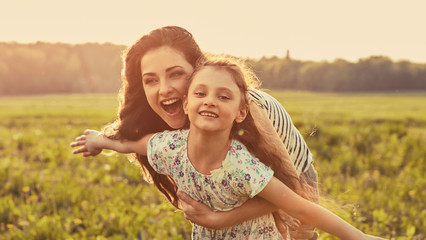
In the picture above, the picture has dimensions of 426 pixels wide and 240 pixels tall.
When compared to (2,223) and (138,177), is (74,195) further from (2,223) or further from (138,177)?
(138,177)

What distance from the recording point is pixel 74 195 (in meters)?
5.01

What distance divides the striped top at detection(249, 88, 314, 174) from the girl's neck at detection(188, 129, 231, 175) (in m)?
0.34

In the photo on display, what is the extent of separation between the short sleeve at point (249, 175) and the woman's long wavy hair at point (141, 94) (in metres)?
0.70

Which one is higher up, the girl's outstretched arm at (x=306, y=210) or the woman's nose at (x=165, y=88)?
the woman's nose at (x=165, y=88)

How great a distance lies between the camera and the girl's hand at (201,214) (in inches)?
89.8

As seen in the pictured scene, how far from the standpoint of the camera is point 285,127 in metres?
2.66

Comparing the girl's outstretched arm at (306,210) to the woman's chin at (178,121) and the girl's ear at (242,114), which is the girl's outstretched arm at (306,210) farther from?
the woman's chin at (178,121)

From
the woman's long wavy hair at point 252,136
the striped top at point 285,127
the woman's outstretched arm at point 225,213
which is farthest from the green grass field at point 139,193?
the woman's outstretched arm at point 225,213

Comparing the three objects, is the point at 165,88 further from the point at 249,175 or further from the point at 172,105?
the point at 249,175

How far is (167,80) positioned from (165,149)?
37 cm

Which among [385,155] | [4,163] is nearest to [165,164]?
[4,163]

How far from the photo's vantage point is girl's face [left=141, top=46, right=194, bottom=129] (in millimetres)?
2387

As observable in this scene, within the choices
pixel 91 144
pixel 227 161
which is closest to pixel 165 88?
pixel 227 161

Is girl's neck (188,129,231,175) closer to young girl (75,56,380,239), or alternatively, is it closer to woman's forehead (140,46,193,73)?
young girl (75,56,380,239)
